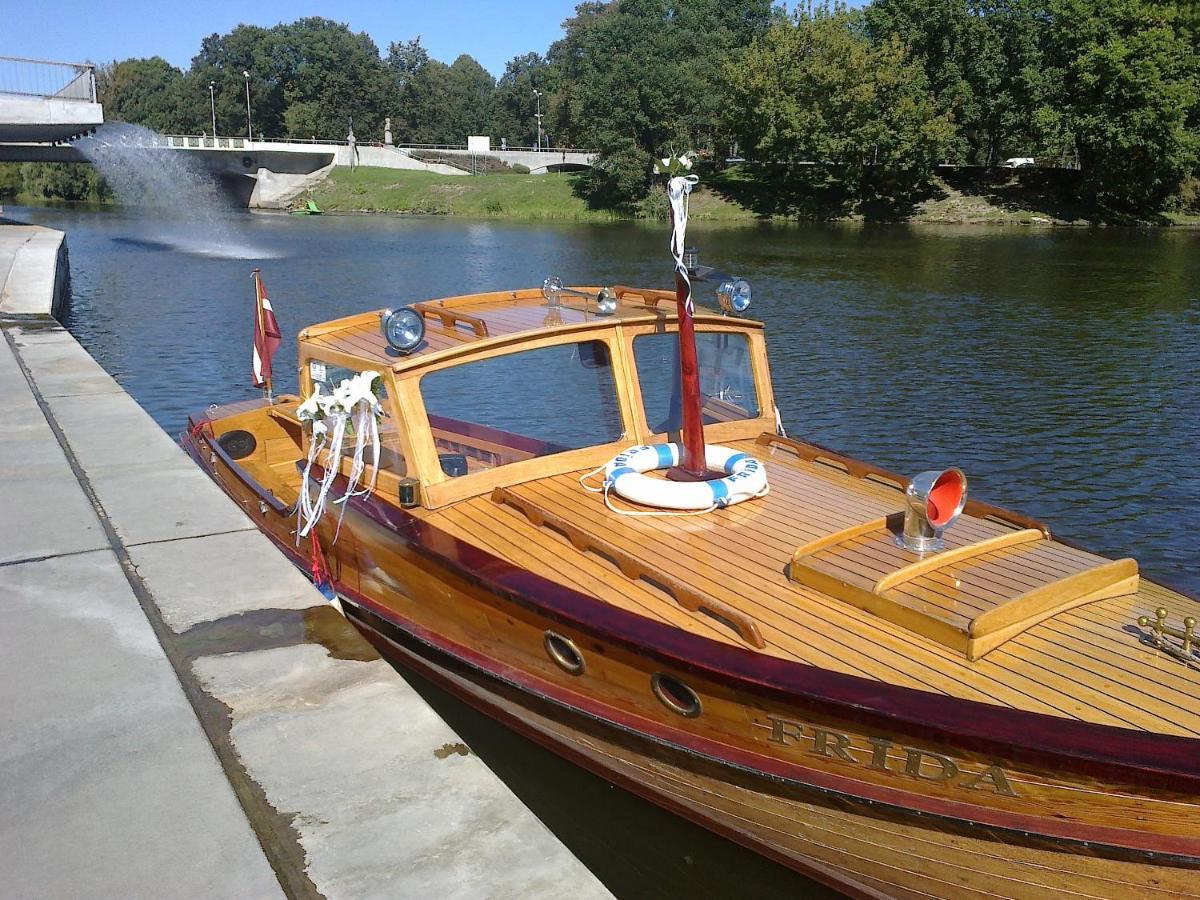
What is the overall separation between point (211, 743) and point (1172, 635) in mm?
4585

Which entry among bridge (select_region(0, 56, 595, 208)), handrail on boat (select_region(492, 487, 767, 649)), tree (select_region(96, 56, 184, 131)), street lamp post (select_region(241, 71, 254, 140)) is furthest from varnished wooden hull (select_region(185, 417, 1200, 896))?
tree (select_region(96, 56, 184, 131))

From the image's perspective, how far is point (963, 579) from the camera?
18.1ft

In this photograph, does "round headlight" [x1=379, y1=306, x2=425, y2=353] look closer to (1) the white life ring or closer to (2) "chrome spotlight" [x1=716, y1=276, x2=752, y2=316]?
(1) the white life ring

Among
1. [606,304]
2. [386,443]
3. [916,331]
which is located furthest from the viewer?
[916,331]

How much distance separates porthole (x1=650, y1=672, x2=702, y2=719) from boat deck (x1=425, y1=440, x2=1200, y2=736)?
1.01 feet

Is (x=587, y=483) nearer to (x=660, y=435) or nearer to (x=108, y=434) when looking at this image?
(x=660, y=435)

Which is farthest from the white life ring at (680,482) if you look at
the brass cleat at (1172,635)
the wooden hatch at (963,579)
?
the brass cleat at (1172,635)

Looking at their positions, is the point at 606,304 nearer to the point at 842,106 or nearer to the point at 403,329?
the point at 403,329

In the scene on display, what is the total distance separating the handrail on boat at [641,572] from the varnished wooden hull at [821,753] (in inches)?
9.3

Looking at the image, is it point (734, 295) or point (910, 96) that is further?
point (910, 96)

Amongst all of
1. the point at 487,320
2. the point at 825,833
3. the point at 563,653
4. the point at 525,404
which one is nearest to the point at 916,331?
the point at 487,320

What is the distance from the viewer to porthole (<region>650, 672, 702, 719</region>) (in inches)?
205

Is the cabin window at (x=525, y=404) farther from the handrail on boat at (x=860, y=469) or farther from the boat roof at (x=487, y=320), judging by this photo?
the handrail on boat at (x=860, y=469)

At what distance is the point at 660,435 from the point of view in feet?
24.5
